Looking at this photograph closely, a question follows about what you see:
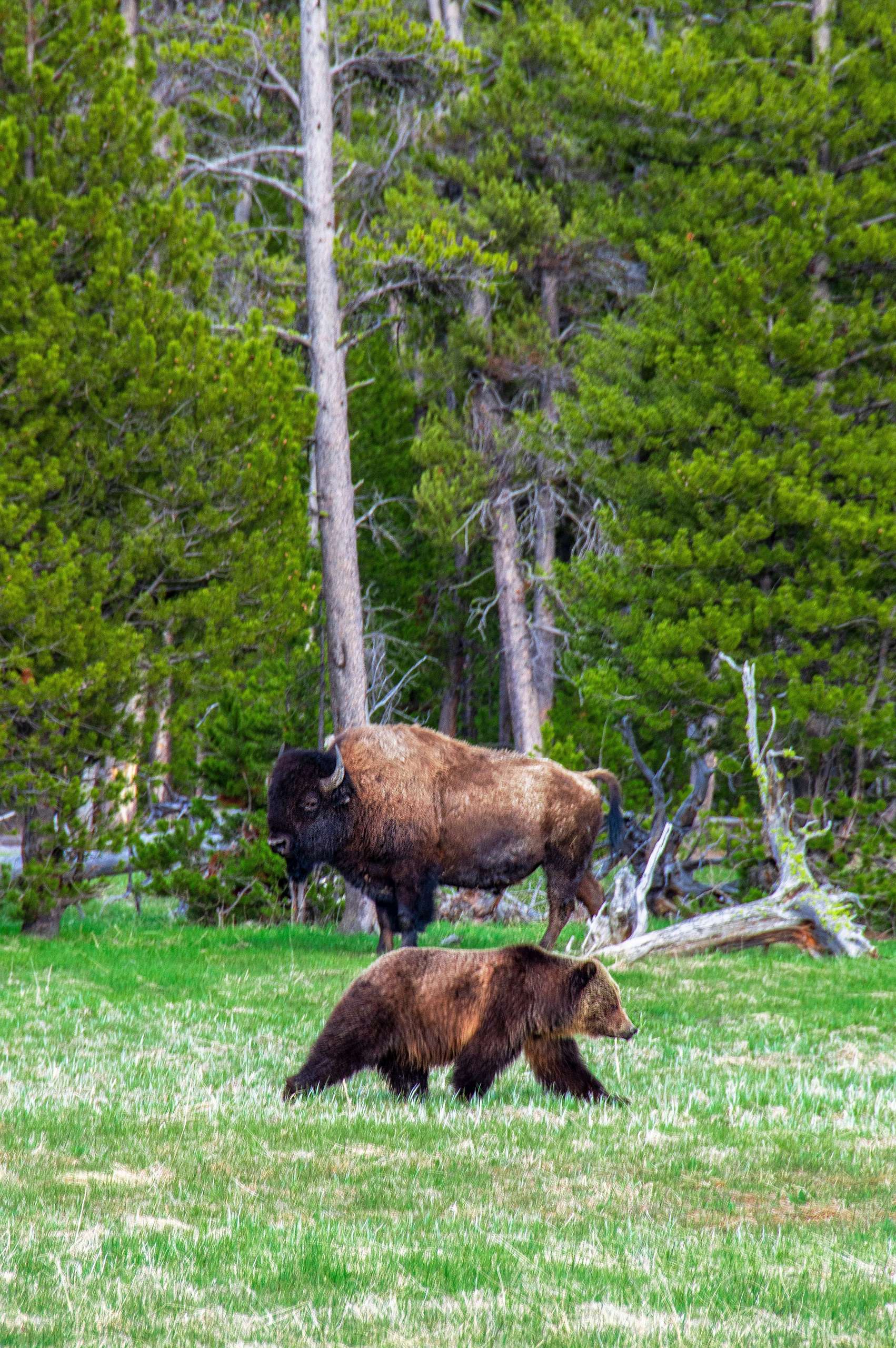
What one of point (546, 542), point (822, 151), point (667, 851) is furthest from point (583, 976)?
point (546, 542)

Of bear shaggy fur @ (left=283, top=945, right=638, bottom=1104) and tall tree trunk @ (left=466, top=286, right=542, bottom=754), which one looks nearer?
bear shaggy fur @ (left=283, top=945, right=638, bottom=1104)

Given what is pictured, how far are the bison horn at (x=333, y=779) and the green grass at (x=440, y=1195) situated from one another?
333cm

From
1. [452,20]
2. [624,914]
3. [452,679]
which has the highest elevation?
[452,20]

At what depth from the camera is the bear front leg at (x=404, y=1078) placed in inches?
310

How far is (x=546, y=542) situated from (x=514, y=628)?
1749mm

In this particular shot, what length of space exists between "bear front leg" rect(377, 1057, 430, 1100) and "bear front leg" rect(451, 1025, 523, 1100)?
0.26 metres

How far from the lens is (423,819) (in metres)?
14.3

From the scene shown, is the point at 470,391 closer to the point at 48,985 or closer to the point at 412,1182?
the point at 48,985

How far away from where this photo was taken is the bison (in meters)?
14.0

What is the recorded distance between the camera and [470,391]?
28.3 metres

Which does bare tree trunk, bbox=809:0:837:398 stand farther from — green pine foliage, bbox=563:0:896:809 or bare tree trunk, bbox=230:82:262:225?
bare tree trunk, bbox=230:82:262:225

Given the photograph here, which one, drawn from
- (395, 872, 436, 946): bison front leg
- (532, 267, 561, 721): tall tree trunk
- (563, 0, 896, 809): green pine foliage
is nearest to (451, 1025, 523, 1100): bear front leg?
(395, 872, 436, 946): bison front leg

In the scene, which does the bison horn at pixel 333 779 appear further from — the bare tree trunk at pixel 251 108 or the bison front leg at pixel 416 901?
the bare tree trunk at pixel 251 108

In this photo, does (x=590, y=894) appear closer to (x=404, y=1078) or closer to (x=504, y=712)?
(x=404, y=1078)
